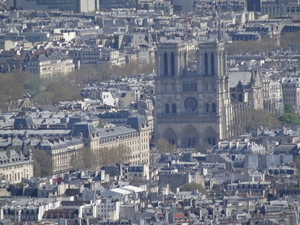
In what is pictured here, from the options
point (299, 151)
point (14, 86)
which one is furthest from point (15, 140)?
point (14, 86)

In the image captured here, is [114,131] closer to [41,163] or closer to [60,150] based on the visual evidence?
[60,150]

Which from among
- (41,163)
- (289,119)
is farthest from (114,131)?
(289,119)

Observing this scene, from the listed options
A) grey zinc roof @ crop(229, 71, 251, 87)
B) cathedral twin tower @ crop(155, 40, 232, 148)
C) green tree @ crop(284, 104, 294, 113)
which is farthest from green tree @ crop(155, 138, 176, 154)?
green tree @ crop(284, 104, 294, 113)

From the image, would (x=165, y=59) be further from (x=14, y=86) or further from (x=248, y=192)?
(x=248, y=192)

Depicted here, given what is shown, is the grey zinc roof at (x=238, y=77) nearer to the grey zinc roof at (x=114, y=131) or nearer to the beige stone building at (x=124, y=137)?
the beige stone building at (x=124, y=137)

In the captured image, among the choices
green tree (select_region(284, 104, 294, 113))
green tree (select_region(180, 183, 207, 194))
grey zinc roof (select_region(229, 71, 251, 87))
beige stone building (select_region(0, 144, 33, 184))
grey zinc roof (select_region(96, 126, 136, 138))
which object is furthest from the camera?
green tree (select_region(284, 104, 294, 113))

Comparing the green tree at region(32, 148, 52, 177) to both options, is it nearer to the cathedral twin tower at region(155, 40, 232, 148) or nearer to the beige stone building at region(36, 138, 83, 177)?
the beige stone building at region(36, 138, 83, 177)
